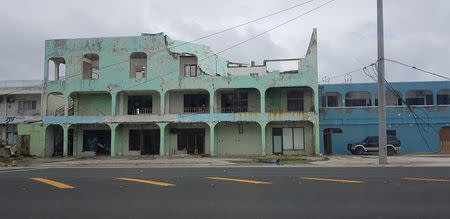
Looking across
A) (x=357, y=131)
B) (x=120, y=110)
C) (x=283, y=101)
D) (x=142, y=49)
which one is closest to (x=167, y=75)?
(x=142, y=49)

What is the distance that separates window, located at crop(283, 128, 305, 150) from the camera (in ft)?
103

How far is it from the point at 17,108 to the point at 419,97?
35657 millimetres

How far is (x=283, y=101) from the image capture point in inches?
1245

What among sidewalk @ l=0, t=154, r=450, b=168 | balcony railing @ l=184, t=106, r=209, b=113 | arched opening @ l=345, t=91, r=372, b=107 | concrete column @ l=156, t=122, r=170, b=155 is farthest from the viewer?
arched opening @ l=345, t=91, r=372, b=107

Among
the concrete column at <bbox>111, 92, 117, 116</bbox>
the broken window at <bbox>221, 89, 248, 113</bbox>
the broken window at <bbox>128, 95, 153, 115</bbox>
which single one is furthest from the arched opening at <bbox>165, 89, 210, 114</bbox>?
the concrete column at <bbox>111, 92, 117, 116</bbox>

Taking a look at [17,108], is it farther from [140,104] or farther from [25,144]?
[140,104]

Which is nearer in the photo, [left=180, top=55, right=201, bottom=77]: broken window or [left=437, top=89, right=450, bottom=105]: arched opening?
[left=180, top=55, right=201, bottom=77]: broken window

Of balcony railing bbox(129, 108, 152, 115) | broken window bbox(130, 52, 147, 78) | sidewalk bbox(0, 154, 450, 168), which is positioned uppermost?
broken window bbox(130, 52, 147, 78)

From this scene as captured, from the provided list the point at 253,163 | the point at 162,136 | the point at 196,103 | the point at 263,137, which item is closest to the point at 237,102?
the point at 196,103

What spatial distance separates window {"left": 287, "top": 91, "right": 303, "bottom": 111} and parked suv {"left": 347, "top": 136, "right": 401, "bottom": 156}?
536cm

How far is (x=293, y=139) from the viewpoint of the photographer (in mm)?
31359

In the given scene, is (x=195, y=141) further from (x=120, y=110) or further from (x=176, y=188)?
(x=176, y=188)

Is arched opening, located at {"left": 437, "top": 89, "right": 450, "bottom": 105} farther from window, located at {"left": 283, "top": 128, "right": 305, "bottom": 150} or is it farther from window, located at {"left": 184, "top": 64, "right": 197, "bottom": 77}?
window, located at {"left": 184, "top": 64, "right": 197, "bottom": 77}

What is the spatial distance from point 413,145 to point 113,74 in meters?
25.3
